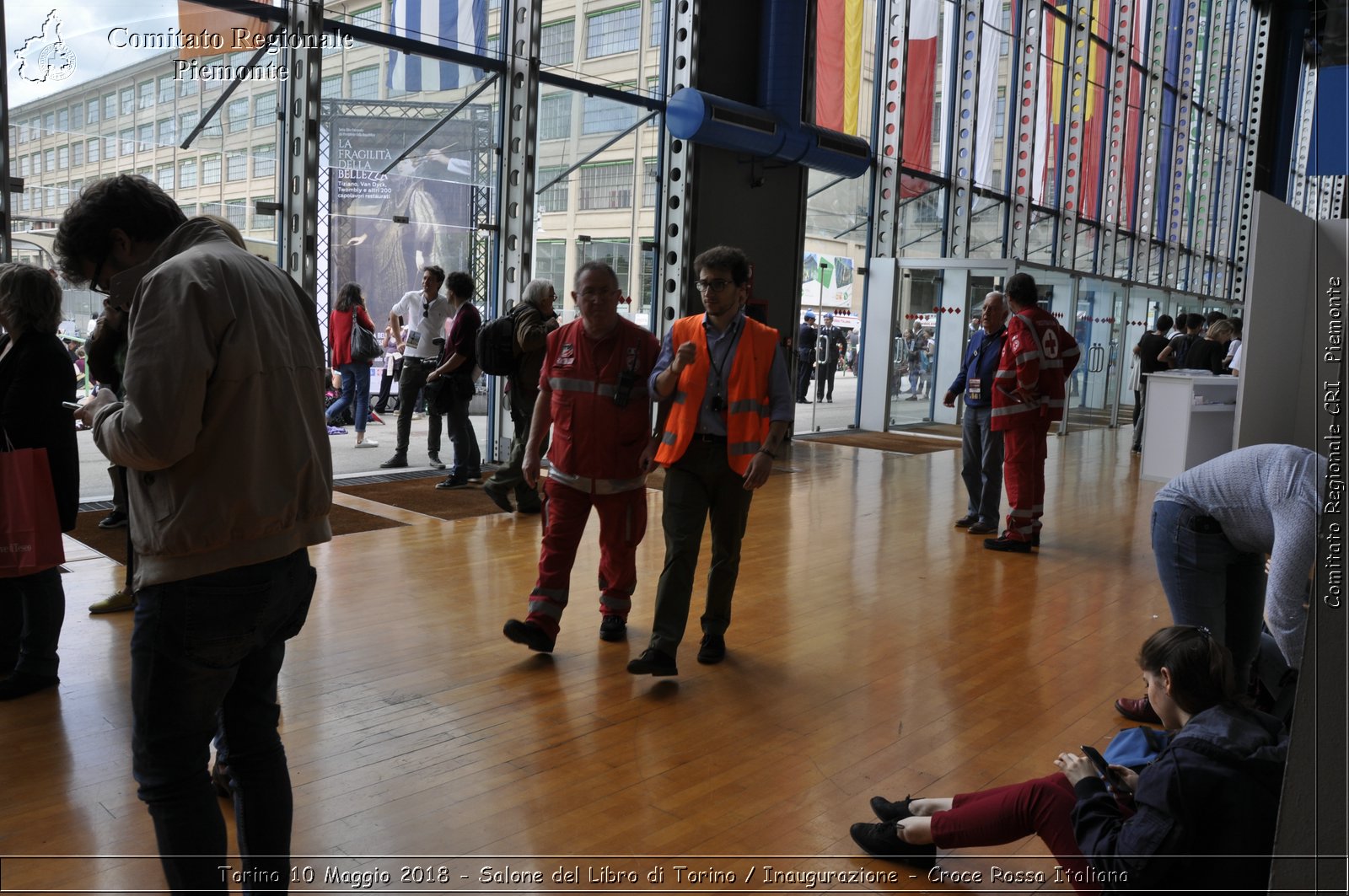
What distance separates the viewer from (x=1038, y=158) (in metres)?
15.7

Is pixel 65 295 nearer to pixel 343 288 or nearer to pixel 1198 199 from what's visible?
pixel 343 288

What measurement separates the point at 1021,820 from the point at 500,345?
4.62 metres

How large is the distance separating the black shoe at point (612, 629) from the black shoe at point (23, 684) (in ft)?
6.28

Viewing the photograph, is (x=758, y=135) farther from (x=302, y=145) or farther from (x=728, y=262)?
(x=728, y=262)

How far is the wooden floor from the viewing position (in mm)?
2570

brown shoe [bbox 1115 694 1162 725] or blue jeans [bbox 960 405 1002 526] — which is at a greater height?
blue jeans [bbox 960 405 1002 526]

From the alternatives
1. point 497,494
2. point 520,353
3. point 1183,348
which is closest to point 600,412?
point 520,353

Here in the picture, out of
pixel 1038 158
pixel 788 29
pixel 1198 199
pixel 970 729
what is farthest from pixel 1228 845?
pixel 1198 199

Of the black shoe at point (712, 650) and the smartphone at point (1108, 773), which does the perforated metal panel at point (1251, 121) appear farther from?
the smartphone at point (1108, 773)

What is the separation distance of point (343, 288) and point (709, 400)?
542 cm

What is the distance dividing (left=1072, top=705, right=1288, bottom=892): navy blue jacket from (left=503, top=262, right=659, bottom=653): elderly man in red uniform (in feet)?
7.32

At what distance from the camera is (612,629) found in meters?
4.26

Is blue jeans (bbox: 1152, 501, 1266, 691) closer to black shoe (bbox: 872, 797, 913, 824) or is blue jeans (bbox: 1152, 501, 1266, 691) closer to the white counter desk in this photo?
black shoe (bbox: 872, 797, 913, 824)

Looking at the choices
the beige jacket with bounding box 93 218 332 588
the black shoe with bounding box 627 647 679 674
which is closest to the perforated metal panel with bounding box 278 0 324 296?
the black shoe with bounding box 627 647 679 674
